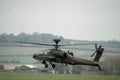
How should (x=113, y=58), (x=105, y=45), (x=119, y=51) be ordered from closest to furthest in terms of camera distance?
(x=113, y=58) < (x=119, y=51) < (x=105, y=45)

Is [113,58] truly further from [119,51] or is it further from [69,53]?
[69,53]

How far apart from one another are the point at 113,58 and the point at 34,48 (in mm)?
22150

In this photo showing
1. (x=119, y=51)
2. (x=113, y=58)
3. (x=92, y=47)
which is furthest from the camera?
(x=92, y=47)

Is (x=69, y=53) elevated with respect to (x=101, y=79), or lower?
elevated

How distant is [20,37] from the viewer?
99.1 metres

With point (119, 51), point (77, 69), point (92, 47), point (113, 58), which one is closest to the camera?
point (113, 58)

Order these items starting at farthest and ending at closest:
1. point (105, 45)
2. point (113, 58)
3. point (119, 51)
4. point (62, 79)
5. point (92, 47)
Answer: point (105, 45) < point (92, 47) < point (119, 51) < point (113, 58) < point (62, 79)

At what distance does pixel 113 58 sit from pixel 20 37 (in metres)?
33.8

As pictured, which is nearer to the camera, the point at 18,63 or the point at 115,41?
the point at 18,63

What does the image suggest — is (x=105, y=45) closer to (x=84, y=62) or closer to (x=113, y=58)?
(x=113, y=58)

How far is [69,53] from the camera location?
154ft

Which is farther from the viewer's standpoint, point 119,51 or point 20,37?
point 20,37

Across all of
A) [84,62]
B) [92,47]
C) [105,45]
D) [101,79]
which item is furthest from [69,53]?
[105,45]

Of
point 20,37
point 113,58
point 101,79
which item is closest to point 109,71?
point 113,58
